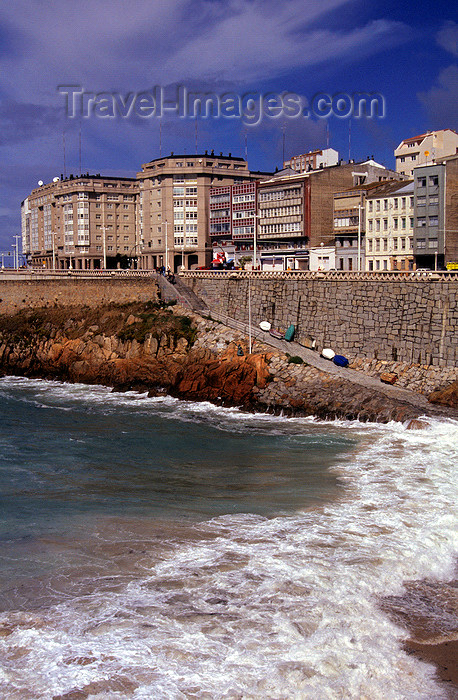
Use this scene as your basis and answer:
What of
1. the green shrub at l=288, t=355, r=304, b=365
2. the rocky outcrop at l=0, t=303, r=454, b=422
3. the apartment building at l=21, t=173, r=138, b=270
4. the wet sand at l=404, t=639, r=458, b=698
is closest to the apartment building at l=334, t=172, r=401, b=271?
the rocky outcrop at l=0, t=303, r=454, b=422

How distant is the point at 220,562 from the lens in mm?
16203

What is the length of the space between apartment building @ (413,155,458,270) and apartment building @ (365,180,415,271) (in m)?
1.60

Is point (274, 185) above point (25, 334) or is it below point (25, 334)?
above

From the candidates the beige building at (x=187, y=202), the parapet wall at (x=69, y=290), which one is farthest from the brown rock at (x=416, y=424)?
the beige building at (x=187, y=202)

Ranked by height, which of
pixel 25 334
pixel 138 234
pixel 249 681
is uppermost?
pixel 138 234

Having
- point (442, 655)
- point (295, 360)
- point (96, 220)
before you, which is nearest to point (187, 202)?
point (96, 220)

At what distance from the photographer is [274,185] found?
250 feet

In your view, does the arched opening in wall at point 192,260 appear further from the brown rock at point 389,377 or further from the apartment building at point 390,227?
the brown rock at point 389,377

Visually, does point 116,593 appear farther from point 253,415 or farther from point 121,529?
point 253,415

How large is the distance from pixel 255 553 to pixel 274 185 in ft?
211

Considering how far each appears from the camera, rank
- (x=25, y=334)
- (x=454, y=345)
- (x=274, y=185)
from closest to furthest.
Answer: (x=454, y=345), (x=25, y=334), (x=274, y=185)

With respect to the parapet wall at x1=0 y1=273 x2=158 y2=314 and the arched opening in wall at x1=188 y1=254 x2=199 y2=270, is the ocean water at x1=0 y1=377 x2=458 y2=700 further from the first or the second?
the arched opening in wall at x1=188 y1=254 x2=199 y2=270

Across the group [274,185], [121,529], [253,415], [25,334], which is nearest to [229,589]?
[121,529]

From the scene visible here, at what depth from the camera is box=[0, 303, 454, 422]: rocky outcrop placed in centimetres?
3728
